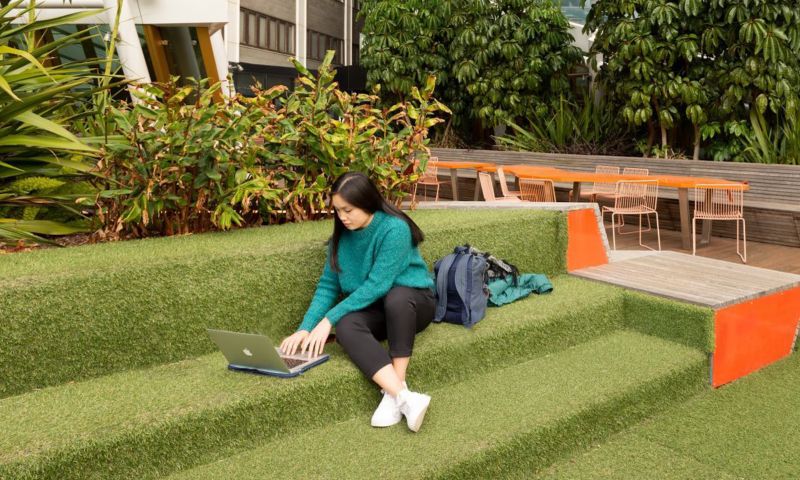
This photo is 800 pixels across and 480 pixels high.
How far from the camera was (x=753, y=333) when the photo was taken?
13.3 ft

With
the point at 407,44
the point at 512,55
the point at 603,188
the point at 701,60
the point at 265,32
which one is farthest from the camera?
Answer: the point at 265,32

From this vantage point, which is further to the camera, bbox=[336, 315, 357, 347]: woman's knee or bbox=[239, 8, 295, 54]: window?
bbox=[239, 8, 295, 54]: window

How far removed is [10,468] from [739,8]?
30.6 ft

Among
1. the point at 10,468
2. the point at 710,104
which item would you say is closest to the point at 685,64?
the point at 710,104

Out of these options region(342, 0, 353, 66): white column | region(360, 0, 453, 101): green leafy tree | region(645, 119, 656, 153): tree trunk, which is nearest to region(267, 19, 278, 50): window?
region(342, 0, 353, 66): white column

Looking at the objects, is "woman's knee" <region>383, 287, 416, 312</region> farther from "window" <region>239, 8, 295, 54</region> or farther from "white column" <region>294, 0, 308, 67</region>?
"white column" <region>294, 0, 308, 67</region>

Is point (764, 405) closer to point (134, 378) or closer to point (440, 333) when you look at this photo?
point (440, 333)

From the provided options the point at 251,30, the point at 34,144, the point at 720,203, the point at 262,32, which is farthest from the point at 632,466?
the point at 262,32

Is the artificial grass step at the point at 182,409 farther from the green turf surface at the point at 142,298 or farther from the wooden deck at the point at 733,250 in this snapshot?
the wooden deck at the point at 733,250

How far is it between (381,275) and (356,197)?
0.35 metres

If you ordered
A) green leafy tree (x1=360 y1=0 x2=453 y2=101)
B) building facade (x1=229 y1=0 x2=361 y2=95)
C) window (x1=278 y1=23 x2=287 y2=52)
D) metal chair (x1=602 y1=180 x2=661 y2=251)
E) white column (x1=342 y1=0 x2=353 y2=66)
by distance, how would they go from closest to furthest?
metal chair (x1=602 y1=180 x2=661 y2=251) < green leafy tree (x1=360 y1=0 x2=453 y2=101) < building facade (x1=229 y1=0 x2=361 y2=95) < window (x1=278 y1=23 x2=287 y2=52) < white column (x1=342 y1=0 x2=353 y2=66)

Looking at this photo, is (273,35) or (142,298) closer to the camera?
(142,298)

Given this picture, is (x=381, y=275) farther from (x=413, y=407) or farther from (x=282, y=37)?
(x=282, y=37)

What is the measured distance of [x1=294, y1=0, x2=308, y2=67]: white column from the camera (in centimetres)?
2764
